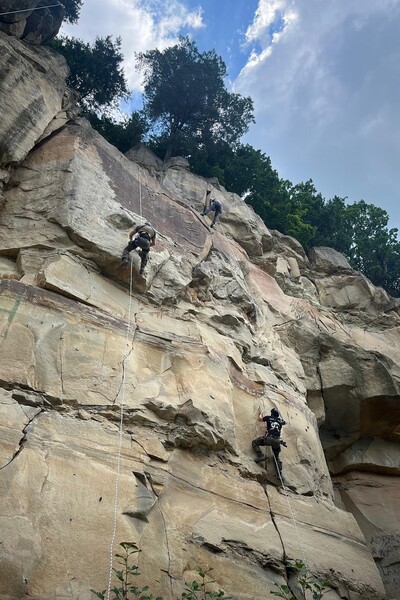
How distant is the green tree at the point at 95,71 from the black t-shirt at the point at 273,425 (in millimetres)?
16059

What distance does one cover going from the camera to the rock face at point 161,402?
6.61m

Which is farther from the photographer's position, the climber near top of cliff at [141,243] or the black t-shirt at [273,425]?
the climber near top of cliff at [141,243]

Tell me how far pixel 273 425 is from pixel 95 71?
56.3ft

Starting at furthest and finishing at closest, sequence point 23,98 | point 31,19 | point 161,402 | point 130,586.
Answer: point 31,19 < point 23,98 < point 161,402 < point 130,586

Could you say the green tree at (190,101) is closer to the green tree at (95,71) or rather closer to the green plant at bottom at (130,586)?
the green tree at (95,71)

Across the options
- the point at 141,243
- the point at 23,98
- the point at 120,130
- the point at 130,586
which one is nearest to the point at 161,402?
the point at 130,586

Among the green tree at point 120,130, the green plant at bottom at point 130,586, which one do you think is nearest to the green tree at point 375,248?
the green tree at point 120,130

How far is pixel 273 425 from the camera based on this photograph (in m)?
9.70

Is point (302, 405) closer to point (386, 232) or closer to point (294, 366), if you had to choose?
point (294, 366)

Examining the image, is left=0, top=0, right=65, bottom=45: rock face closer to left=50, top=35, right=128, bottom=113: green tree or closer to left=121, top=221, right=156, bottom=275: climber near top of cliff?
left=50, top=35, right=128, bottom=113: green tree

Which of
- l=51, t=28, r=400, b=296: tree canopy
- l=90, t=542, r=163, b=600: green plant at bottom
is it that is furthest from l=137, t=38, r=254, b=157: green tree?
l=90, t=542, r=163, b=600: green plant at bottom

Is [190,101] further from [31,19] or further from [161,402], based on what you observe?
[161,402]

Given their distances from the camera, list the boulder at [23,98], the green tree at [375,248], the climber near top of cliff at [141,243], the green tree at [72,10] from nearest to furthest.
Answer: the climber near top of cliff at [141,243] → the boulder at [23,98] → the green tree at [72,10] → the green tree at [375,248]

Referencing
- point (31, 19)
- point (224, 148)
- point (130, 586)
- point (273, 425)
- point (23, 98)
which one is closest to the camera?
point (130, 586)
